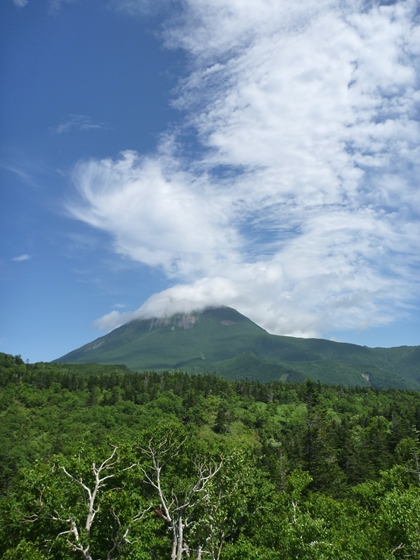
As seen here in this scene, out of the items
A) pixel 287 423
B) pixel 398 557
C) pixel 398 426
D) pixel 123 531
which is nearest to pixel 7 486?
pixel 123 531

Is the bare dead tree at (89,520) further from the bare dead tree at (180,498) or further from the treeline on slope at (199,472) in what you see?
the bare dead tree at (180,498)

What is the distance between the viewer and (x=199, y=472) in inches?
1053

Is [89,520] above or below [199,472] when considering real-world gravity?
below

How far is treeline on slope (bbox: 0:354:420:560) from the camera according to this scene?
2416 cm

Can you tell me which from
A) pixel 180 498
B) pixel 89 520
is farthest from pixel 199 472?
pixel 180 498

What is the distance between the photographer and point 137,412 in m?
132

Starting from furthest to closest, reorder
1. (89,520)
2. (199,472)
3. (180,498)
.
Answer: (180,498) < (199,472) < (89,520)

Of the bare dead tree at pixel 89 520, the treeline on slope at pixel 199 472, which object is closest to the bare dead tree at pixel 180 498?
the treeline on slope at pixel 199 472

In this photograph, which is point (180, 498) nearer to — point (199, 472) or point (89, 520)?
point (199, 472)

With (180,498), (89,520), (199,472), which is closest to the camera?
(89,520)

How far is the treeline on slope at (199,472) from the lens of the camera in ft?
79.3

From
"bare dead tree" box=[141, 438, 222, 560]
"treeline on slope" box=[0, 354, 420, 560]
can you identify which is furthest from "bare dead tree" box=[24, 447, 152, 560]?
"bare dead tree" box=[141, 438, 222, 560]

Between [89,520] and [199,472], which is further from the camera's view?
[199,472]

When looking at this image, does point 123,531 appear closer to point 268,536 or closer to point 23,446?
point 268,536
